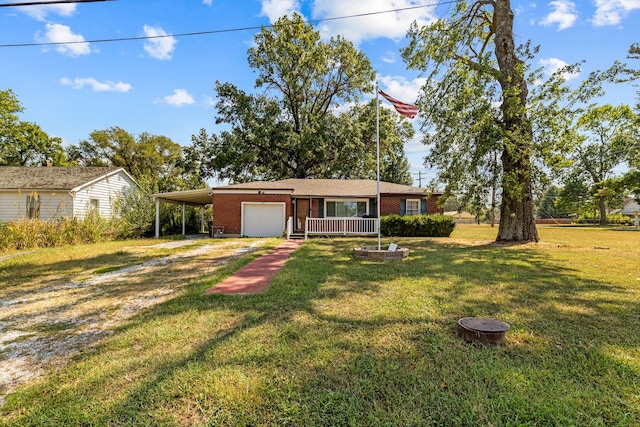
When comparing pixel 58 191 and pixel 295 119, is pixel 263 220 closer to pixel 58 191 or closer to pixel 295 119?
pixel 58 191

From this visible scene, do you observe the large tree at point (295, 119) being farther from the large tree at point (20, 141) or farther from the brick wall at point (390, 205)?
the large tree at point (20, 141)

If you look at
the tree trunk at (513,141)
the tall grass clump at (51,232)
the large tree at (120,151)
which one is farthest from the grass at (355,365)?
the large tree at (120,151)

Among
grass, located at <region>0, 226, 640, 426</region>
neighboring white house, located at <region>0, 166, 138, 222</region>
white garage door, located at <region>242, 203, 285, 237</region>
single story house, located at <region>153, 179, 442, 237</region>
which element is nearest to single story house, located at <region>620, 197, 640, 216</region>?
single story house, located at <region>153, 179, 442, 237</region>

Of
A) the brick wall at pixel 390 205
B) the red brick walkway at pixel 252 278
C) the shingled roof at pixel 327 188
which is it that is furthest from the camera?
the brick wall at pixel 390 205

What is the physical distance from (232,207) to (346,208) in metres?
6.80

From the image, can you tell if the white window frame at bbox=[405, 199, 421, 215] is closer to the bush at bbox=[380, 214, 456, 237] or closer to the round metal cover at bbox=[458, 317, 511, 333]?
the bush at bbox=[380, 214, 456, 237]

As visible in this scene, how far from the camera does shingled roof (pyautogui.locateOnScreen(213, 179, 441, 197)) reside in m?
17.3

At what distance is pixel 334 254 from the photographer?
394 inches

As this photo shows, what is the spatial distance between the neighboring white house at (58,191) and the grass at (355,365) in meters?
16.9

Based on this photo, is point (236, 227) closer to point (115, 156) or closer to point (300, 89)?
point (300, 89)

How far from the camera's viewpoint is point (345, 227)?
17.0m

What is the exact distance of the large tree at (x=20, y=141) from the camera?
29.1 metres

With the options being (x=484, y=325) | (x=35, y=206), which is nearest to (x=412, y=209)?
(x=484, y=325)

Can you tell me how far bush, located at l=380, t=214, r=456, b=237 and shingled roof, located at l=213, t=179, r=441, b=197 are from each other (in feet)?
7.38
